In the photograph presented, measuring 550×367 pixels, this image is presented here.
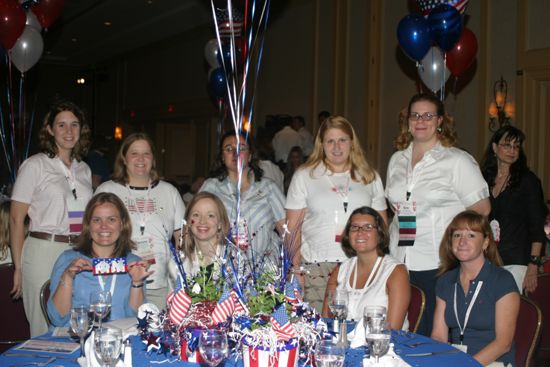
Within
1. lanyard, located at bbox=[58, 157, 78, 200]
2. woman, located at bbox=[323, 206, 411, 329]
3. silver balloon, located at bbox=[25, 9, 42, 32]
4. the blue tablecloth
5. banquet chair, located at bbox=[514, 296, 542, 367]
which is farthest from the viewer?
silver balloon, located at bbox=[25, 9, 42, 32]

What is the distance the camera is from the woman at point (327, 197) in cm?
396

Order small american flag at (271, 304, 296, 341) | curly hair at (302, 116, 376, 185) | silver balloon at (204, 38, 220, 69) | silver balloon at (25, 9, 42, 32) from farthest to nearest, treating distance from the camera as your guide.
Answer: silver balloon at (204, 38, 220, 69), silver balloon at (25, 9, 42, 32), curly hair at (302, 116, 376, 185), small american flag at (271, 304, 296, 341)

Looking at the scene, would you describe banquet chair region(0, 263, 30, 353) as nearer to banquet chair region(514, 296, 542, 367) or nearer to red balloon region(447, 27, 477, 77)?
banquet chair region(514, 296, 542, 367)

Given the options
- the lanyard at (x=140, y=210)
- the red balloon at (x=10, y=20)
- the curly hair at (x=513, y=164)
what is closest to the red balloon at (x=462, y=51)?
the curly hair at (x=513, y=164)

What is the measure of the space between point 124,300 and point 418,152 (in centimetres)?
182

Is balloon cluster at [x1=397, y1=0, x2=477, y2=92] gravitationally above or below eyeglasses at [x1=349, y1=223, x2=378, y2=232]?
above

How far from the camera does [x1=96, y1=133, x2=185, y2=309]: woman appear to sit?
4117 mm

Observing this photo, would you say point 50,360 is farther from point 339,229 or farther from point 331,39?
point 331,39

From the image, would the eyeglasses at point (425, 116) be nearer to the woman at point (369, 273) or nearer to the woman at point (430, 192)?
the woman at point (430, 192)

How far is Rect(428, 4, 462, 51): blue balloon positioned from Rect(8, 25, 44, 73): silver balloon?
384 centimetres

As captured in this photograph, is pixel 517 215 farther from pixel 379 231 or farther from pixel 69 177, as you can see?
pixel 69 177

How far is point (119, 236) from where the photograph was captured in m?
3.54

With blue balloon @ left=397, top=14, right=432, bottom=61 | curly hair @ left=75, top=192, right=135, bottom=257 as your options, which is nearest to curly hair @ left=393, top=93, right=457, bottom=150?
curly hair @ left=75, top=192, right=135, bottom=257

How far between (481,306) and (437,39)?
3.44 metres
